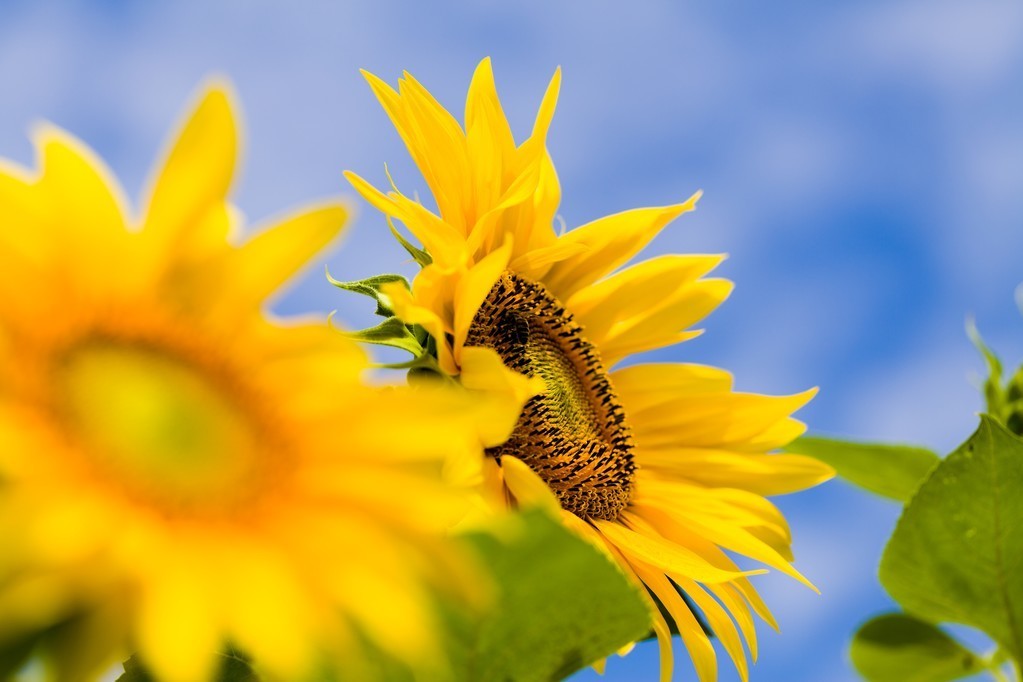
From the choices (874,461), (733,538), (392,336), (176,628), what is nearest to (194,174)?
(176,628)

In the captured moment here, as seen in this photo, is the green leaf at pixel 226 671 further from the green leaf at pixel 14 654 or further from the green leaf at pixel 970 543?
the green leaf at pixel 970 543

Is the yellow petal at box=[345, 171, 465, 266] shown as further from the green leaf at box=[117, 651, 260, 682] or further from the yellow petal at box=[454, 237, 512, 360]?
the green leaf at box=[117, 651, 260, 682]

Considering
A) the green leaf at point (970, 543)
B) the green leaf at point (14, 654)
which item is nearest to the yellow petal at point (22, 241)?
the green leaf at point (14, 654)

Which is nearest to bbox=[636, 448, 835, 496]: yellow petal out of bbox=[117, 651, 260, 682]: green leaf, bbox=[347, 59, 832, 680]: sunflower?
bbox=[347, 59, 832, 680]: sunflower

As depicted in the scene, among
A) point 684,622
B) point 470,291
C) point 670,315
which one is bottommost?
point 684,622

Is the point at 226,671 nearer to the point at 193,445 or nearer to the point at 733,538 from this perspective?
the point at 193,445

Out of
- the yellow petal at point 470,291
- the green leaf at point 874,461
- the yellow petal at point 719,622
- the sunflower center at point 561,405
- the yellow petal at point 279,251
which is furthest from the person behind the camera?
the green leaf at point 874,461
